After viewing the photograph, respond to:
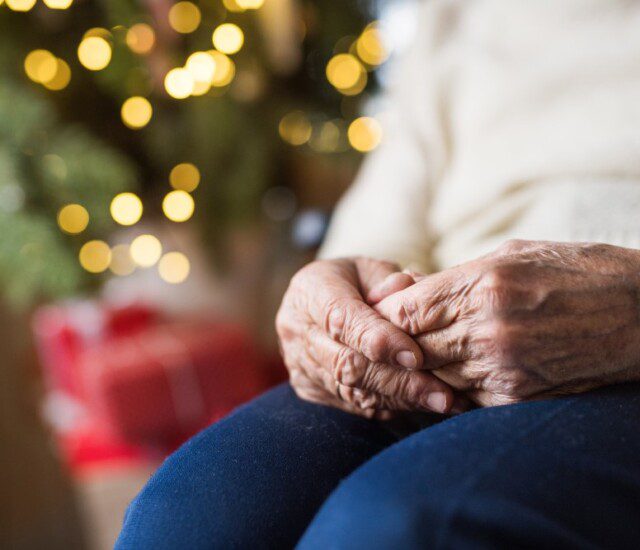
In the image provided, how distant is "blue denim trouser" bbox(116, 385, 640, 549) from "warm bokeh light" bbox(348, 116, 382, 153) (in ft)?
3.74

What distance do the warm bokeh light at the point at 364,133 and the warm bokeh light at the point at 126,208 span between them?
54 cm

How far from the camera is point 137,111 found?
138 cm

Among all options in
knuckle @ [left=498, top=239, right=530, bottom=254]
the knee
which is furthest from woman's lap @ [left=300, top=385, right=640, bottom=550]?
knuckle @ [left=498, top=239, right=530, bottom=254]

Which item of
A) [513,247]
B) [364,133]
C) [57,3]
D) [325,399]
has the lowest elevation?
[325,399]

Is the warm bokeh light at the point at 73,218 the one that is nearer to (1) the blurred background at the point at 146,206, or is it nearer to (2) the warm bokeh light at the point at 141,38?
(1) the blurred background at the point at 146,206

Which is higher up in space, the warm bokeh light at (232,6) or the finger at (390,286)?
the warm bokeh light at (232,6)

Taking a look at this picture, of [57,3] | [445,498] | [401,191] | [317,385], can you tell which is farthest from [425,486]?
[57,3]

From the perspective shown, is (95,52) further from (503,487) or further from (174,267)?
(503,487)

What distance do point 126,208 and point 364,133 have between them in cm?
60

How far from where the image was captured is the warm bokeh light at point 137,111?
137cm

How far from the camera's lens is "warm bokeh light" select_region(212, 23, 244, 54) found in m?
1.35

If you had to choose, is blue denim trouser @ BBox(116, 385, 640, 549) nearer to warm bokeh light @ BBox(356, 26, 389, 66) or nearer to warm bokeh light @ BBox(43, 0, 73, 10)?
warm bokeh light @ BBox(43, 0, 73, 10)

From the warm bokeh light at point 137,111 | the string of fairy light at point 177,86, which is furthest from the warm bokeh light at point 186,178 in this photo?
the warm bokeh light at point 137,111

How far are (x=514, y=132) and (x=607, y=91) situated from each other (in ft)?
0.31
